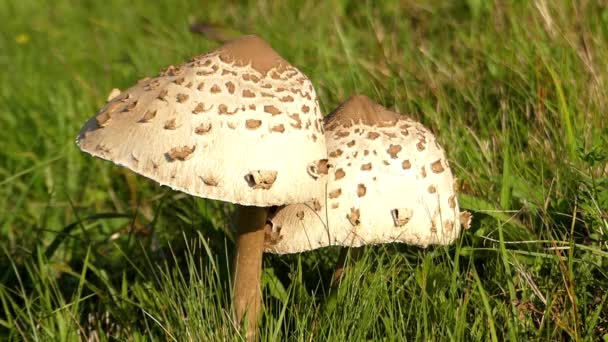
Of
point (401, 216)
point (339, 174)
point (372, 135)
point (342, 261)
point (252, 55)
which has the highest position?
point (252, 55)

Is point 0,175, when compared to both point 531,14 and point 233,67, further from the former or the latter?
point 531,14

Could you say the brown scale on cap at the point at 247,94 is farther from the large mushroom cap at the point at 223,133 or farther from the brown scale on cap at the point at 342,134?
the brown scale on cap at the point at 342,134

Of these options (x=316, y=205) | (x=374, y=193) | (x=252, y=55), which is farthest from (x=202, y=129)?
(x=374, y=193)

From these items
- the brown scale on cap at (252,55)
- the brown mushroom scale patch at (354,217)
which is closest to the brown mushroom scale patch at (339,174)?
the brown mushroom scale patch at (354,217)

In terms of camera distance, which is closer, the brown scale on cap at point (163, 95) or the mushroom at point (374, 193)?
the brown scale on cap at point (163, 95)

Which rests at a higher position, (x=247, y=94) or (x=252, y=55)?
(x=252, y=55)

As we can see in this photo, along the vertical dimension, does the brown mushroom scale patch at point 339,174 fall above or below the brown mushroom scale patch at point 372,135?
below

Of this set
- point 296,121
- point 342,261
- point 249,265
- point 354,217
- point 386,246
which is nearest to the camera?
point 296,121

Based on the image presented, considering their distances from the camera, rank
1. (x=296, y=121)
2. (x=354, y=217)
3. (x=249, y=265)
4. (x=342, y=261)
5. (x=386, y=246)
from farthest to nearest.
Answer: (x=386, y=246) → (x=342, y=261) → (x=249, y=265) → (x=354, y=217) → (x=296, y=121)

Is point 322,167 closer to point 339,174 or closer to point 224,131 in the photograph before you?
point 339,174
